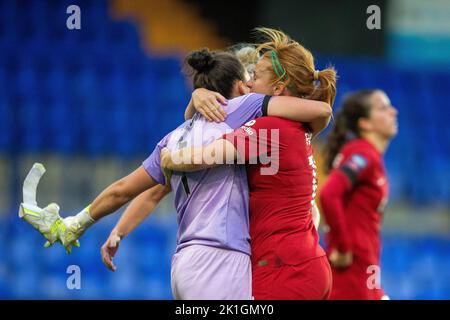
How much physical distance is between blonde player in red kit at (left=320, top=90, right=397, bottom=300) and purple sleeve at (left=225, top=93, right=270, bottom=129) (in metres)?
0.96

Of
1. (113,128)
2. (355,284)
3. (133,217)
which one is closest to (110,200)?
(133,217)

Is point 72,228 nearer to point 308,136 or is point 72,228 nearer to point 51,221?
point 51,221

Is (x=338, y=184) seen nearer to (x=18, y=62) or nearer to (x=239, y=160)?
(x=239, y=160)

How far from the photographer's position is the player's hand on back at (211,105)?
3354mm

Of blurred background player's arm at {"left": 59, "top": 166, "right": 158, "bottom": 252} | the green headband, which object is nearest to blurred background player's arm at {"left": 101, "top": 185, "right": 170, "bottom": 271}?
blurred background player's arm at {"left": 59, "top": 166, "right": 158, "bottom": 252}

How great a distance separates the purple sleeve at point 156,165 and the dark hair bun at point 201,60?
0.98 ft

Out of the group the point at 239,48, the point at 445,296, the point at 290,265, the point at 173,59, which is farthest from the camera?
the point at 173,59

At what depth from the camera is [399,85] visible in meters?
9.15

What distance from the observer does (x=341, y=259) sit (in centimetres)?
418

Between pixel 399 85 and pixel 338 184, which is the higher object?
pixel 399 85

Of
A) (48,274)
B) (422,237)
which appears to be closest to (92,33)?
(48,274)

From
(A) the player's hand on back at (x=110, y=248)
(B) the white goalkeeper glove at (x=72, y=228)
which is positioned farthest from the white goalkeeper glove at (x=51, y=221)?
(A) the player's hand on back at (x=110, y=248)

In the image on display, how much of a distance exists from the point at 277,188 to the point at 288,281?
1.14 feet

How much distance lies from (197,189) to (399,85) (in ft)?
20.2
